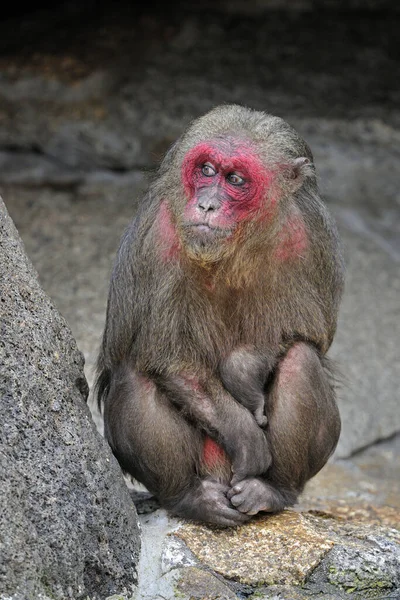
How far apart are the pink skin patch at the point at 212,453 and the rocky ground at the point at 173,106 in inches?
157

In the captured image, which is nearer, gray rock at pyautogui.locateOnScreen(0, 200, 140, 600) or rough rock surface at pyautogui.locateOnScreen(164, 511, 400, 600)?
gray rock at pyautogui.locateOnScreen(0, 200, 140, 600)

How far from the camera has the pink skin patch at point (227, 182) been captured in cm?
495

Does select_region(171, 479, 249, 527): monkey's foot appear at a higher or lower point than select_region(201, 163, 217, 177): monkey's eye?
lower

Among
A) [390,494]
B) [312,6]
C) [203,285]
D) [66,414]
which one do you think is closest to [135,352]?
[203,285]

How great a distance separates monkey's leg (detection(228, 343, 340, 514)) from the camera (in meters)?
5.25

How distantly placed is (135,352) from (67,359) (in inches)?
25.2

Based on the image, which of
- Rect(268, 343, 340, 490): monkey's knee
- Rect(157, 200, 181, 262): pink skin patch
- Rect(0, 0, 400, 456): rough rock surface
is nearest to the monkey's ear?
Rect(157, 200, 181, 262): pink skin patch

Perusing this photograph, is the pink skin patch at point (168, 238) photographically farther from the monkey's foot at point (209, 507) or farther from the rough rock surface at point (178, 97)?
the rough rock surface at point (178, 97)

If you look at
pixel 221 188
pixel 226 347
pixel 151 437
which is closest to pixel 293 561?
pixel 151 437

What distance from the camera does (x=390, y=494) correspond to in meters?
7.46

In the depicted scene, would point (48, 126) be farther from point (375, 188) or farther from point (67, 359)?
point (67, 359)

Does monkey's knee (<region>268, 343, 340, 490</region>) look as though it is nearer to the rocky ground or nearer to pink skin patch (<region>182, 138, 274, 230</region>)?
pink skin patch (<region>182, 138, 274, 230</region>)

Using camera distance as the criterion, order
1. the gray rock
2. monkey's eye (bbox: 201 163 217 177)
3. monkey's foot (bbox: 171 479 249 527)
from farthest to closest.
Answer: monkey's foot (bbox: 171 479 249 527), monkey's eye (bbox: 201 163 217 177), the gray rock

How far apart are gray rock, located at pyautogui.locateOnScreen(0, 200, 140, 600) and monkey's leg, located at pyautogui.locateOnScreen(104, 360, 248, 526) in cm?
37
